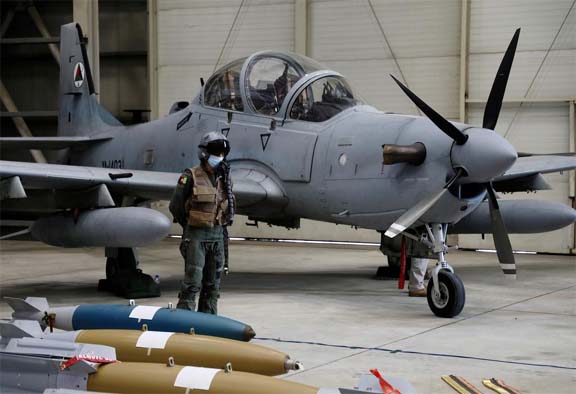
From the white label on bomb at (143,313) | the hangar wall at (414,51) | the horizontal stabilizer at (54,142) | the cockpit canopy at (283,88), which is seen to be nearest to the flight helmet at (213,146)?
the white label on bomb at (143,313)

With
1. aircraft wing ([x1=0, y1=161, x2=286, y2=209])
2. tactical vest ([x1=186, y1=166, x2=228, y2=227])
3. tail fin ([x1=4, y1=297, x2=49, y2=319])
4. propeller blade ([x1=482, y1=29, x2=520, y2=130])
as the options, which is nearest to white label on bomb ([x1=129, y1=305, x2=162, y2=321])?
tail fin ([x1=4, y1=297, x2=49, y2=319])

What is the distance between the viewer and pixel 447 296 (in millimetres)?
8883

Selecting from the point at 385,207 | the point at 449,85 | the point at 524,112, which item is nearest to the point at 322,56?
the point at 449,85

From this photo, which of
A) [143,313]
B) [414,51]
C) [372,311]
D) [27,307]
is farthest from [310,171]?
[414,51]

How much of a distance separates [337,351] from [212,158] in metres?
2.11

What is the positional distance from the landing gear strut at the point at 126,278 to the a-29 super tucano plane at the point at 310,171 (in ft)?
0.07

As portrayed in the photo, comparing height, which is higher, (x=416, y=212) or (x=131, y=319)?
(x=416, y=212)

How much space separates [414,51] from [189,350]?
12.3 m

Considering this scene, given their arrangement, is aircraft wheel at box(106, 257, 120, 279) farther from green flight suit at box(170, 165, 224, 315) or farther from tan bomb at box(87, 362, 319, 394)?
tan bomb at box(87, 362, 319, 394)

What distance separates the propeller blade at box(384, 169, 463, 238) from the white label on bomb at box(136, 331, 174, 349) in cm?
330

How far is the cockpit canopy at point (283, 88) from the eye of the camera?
425 inches

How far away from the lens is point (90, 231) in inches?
384

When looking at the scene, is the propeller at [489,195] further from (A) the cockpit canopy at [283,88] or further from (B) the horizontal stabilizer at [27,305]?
(B) the horizontal stabilizer at [27,305]

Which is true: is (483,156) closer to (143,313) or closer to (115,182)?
(143,313)
